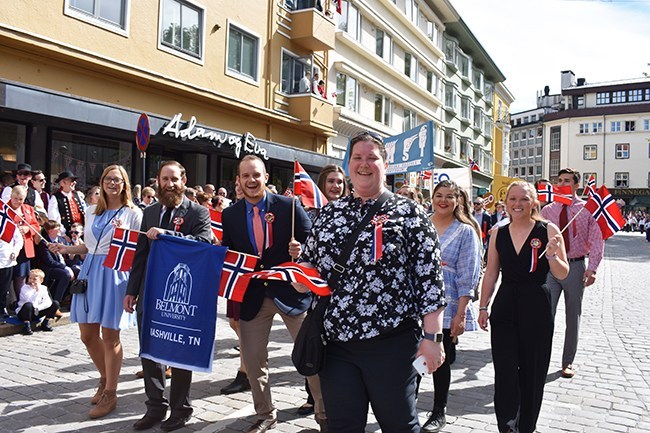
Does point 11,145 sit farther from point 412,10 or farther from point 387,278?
point 412,10

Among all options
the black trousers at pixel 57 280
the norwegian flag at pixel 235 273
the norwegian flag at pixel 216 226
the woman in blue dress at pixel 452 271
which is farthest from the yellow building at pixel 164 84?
the woman in blue dress at pixel 452 271

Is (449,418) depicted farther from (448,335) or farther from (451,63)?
(451,63)

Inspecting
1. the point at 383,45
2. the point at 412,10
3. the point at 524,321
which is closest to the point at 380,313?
the point at 524,321

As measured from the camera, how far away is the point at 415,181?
3412 centimetres

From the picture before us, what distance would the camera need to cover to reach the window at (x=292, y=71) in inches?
889

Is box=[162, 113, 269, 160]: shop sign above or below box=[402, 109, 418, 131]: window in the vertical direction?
below

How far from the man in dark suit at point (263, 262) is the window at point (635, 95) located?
292 ft

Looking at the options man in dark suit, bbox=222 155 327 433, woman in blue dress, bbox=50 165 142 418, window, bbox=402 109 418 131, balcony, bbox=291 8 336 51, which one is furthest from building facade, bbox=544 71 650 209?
woman in blue dress, bbox=50 165 142 418

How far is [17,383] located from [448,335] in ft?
14.6

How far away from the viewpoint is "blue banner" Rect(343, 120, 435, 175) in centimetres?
1324

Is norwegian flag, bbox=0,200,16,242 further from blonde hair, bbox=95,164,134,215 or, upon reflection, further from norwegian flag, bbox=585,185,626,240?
norwegian flag, bbox=585,185,626,240

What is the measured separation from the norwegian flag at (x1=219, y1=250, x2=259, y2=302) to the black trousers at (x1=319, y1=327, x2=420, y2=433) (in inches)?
62.7

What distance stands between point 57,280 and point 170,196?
5.50 m

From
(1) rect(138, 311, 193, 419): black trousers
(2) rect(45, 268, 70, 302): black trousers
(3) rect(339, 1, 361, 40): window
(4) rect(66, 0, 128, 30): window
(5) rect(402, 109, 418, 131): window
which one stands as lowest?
(1) rect(138, 311, 193, 419): black trousers
